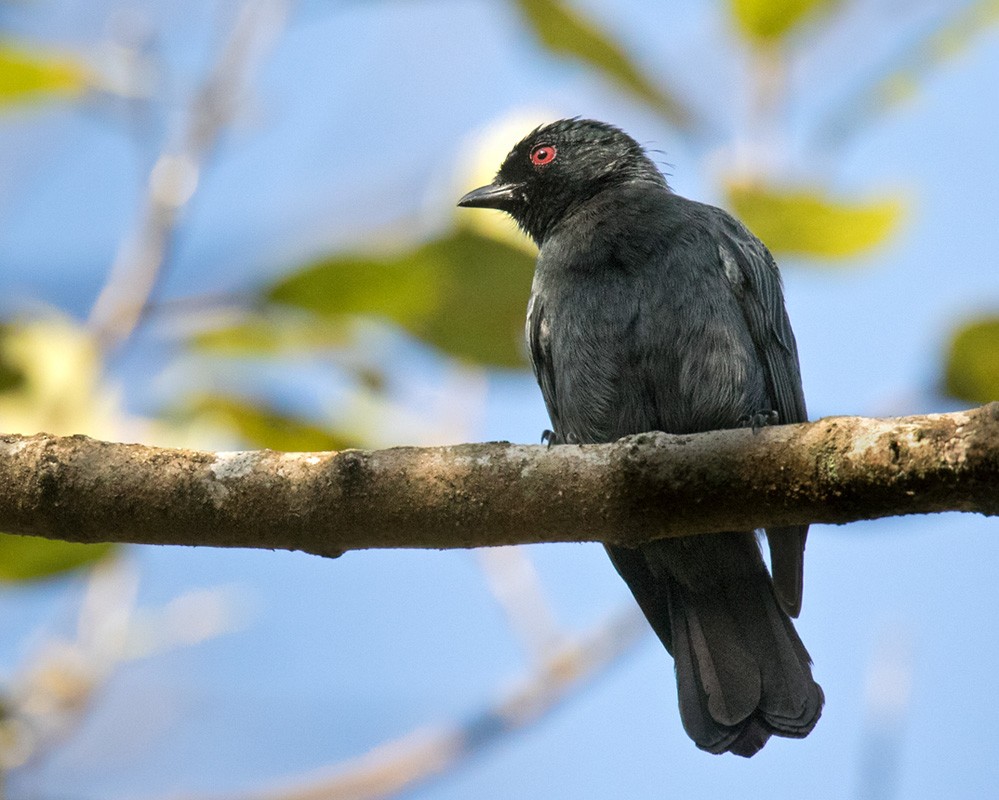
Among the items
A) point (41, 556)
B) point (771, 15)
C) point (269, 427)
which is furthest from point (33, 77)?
point (771, 15)

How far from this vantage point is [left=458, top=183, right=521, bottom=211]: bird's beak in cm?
539

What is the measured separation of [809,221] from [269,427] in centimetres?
224

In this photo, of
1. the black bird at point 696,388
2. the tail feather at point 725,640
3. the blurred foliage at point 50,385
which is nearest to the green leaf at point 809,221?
the black bird at point 696,388

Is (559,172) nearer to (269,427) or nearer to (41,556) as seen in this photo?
(269,427)

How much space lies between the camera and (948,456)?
252 centimetres

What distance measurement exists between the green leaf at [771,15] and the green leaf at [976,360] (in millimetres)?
1769

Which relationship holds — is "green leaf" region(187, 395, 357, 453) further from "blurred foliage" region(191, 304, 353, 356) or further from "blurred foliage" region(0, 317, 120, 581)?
"blurred foliage" region(0, 317, 120, 581)

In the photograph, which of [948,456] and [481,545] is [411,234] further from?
[948,456]

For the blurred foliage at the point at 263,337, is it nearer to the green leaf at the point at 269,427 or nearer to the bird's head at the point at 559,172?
the green leaf at the point at 269,427

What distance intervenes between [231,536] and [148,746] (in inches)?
130

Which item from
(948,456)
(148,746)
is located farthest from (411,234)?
(948,456)

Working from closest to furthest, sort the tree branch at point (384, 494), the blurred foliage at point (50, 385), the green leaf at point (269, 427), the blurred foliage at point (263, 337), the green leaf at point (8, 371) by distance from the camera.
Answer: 1. the tree branch at point (384, 494)
2. the blurred foliage at point (50, 385)
3. the green leaf at point (8, 371)
4. the green leaf at point (269, 427)
5. the blurred foliage at point (263, 337)

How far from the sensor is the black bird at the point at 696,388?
3896 mm

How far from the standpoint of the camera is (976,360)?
4.26 meters
